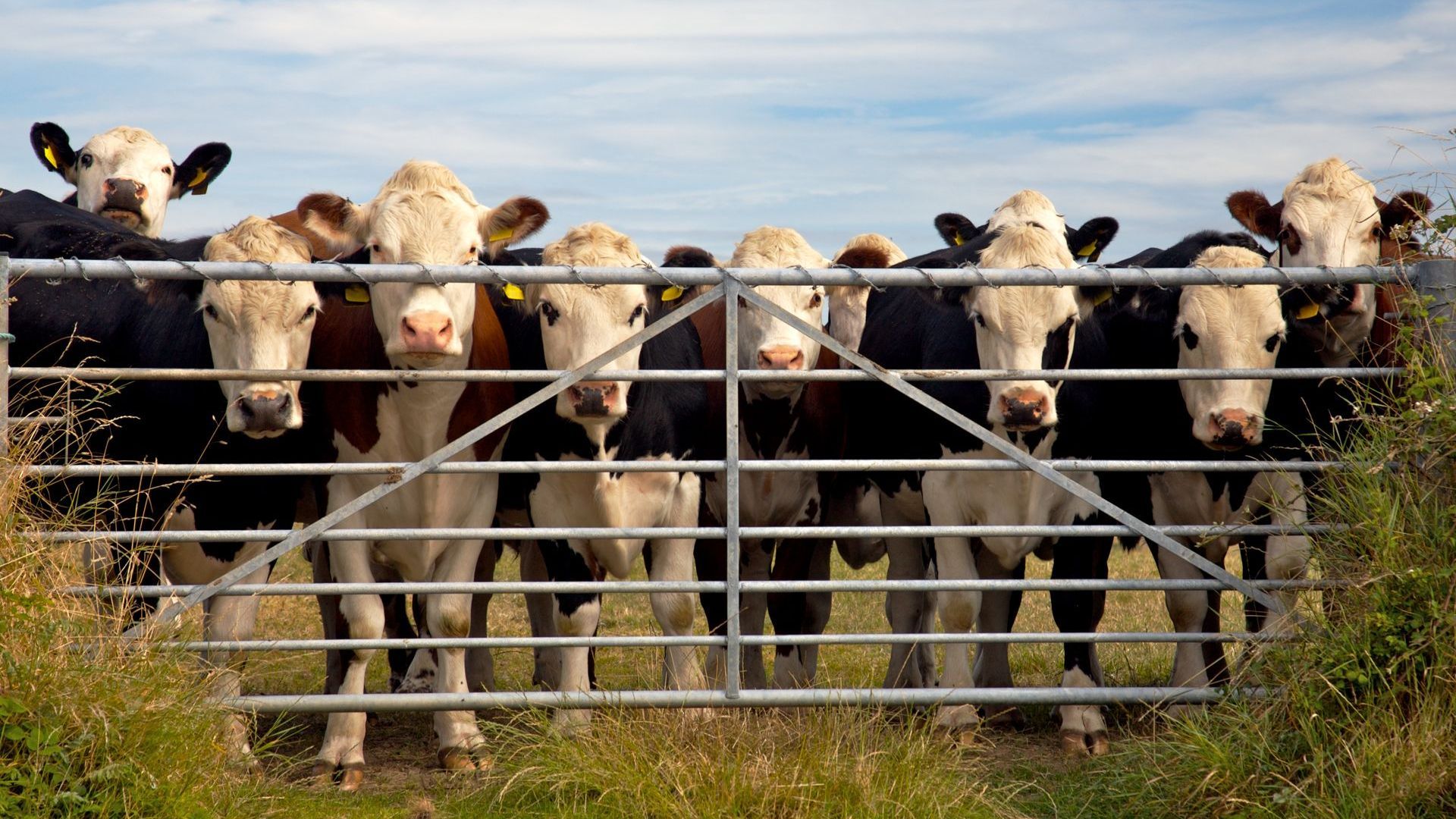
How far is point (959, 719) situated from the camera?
6254 millimetres

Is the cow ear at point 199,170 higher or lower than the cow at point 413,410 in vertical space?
higher

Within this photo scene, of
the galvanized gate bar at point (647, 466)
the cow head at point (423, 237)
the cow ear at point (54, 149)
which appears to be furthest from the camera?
the cow ear at point (54, 149)

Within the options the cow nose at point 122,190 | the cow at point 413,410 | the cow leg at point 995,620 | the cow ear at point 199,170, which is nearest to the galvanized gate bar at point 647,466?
the cow at point 413,410

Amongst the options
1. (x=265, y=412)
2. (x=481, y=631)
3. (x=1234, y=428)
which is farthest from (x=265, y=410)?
(x=1234, y=428)

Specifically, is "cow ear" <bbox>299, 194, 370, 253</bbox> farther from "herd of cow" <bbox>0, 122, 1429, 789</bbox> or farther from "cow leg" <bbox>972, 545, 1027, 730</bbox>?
"cow leg" <bbox>972, 545, 1027, 730</bbox>

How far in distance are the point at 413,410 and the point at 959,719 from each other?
2.82m

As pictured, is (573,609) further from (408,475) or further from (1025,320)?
(1025,320)

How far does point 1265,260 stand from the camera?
678cm

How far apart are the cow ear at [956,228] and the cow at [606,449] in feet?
7.39

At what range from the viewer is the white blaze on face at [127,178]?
31.3ft

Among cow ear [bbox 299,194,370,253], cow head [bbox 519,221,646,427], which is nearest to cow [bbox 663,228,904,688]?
cow head [bbox 519,221,646,427]

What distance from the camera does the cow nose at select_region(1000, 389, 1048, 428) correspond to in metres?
5.83

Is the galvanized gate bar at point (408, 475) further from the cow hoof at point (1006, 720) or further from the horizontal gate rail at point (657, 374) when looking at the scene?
the cow hoof at point (1006, 720)

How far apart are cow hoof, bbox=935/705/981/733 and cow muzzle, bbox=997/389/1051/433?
4.38ft
